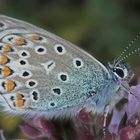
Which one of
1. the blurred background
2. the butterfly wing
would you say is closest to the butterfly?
the butterfly wing

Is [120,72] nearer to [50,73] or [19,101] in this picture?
[50,73]

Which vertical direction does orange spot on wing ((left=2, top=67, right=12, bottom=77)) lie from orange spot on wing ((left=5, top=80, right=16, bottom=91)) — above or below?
above

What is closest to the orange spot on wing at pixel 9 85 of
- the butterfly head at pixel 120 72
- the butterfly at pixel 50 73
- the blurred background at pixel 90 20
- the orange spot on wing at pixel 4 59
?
the butterfly at pixel 50 73

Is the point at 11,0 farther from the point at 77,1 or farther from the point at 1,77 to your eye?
the point at 1,77

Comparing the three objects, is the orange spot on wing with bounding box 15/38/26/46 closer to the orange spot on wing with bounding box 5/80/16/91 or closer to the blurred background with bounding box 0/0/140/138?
the orange spot on wing with bounding box 5/80/16/91

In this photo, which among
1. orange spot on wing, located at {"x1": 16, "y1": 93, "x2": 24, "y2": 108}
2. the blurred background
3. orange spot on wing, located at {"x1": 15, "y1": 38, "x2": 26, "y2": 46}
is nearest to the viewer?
orange spot on wing, located at {"x1": 16, "y1": 93, "x2": 24, "y2": 108}

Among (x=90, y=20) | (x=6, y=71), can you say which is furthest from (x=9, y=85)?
(x=90, y=20)
